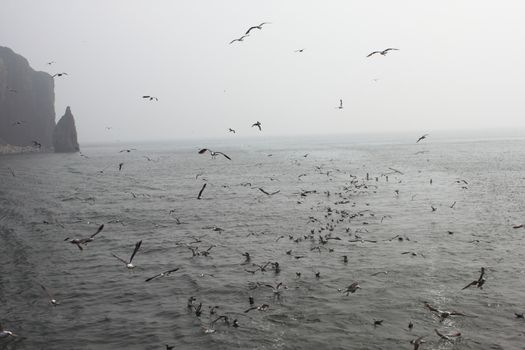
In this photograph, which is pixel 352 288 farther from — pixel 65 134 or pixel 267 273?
pixel 65 134

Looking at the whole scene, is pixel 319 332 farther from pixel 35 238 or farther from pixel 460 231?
pixel 35 238

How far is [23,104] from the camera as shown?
17588 centimetres

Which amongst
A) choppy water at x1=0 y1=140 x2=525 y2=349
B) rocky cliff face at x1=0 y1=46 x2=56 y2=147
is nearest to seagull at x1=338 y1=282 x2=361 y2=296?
choppy water at x1=0 y1=140 x2=525 y2=349

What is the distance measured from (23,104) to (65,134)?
861 inches

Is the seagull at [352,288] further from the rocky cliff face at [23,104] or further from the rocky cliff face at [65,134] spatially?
the rocky cliff face at [65,134]

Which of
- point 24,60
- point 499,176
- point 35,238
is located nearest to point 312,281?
point 35,238

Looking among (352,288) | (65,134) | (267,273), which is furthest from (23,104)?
(352,288)

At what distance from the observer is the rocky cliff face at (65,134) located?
17312cm

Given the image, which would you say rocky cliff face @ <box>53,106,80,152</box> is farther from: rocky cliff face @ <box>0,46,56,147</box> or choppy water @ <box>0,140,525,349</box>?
choppy water @ <box>0,140,525,349</box>

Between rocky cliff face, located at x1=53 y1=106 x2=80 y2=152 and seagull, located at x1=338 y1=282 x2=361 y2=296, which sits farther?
rocky cliff face, located at x1=53 y1=106 x2=80 y2=152

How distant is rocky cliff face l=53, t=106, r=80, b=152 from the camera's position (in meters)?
173

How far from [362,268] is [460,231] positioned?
38.6ft

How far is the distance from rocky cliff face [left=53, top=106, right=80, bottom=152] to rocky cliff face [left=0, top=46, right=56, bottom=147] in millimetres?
10850

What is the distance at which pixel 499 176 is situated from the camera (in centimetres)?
6250
